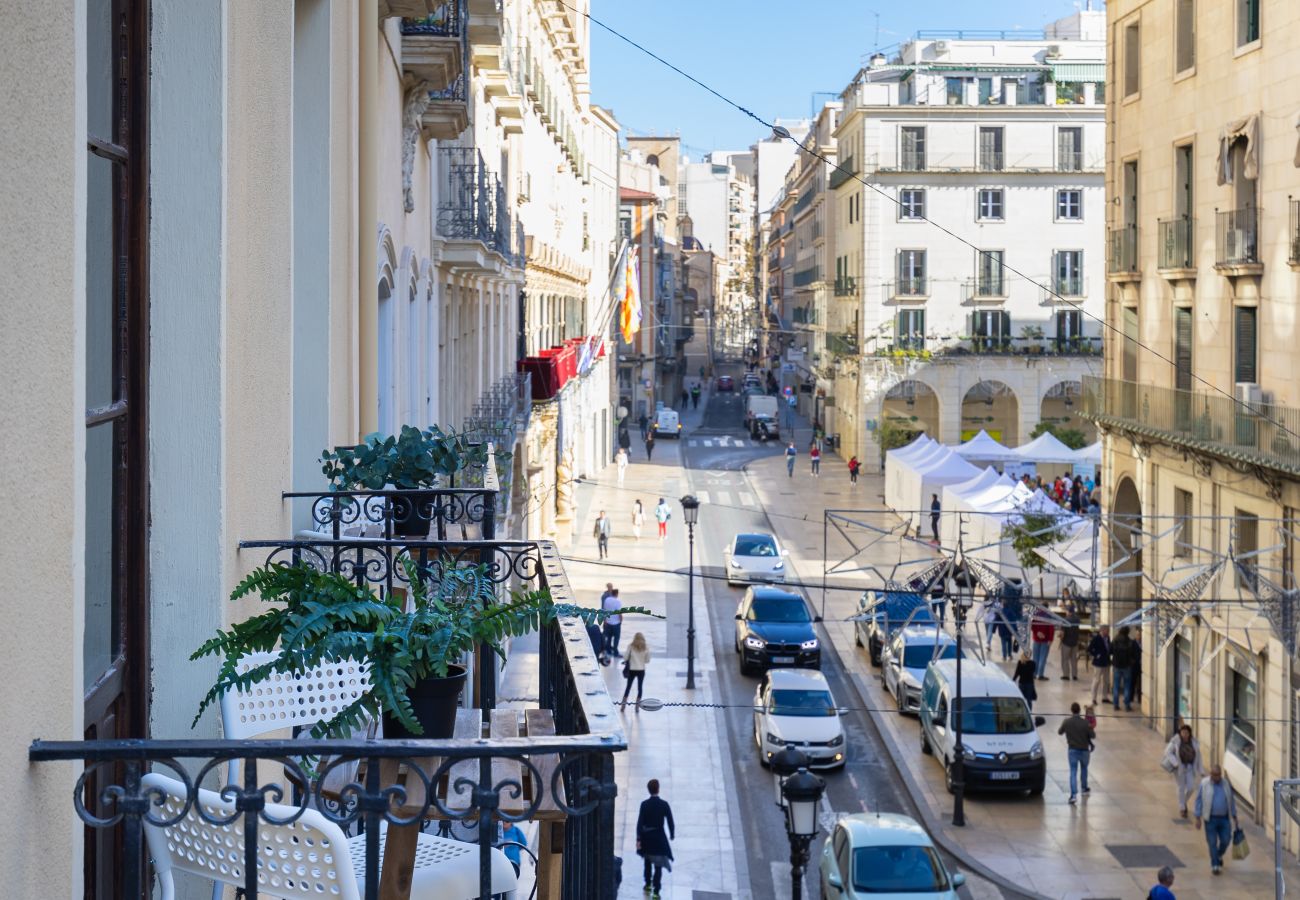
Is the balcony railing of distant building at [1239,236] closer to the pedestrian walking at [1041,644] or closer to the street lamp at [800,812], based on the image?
the pedestrian walking at [1041,644]

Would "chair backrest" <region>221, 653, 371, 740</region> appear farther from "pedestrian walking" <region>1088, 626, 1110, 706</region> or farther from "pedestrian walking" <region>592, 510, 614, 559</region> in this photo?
"pedestrian walking" <region>592, 510, 614, 559</region>

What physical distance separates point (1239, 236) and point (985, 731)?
785cm

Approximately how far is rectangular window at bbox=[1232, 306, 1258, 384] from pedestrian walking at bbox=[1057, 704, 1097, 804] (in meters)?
5.77

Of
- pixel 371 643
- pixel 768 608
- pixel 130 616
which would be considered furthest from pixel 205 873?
pixel 768 608

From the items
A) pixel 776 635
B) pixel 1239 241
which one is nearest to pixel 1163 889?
pixel 1239 241

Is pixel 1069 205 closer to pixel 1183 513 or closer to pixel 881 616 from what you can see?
pixel 1183 513

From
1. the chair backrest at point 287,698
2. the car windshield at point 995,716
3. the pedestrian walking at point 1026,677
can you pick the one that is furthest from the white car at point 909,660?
the chair backrest at point 287,698

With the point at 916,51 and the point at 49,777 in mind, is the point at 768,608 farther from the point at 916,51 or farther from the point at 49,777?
the point at 916,51

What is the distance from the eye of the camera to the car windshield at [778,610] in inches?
1156

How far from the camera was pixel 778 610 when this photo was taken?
29.7 m

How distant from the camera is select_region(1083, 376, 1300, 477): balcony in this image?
2152 cm

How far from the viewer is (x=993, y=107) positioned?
58.9 meters

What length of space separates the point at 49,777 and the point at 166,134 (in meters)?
2.40

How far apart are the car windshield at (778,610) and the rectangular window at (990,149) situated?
3297 cm
